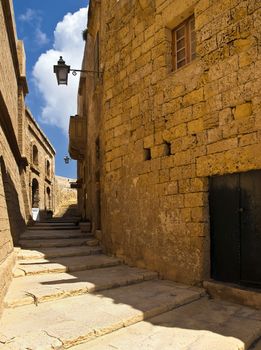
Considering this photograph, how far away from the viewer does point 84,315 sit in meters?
3.44

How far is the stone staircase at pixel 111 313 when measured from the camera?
116 inches

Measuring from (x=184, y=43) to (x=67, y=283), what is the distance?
435 centimetres

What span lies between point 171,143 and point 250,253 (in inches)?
84.1

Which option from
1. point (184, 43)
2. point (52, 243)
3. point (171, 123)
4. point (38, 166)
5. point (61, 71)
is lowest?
point (52, 243)

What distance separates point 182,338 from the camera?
121 inches

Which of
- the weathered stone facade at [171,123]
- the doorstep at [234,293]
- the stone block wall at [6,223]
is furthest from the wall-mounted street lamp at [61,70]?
the doorstep at [234,293]

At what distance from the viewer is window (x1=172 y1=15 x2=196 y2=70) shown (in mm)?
5391

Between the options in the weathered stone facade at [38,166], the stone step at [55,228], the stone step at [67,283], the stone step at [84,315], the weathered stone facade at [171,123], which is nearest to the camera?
the stone step at [84,315]

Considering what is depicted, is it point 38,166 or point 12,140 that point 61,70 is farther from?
point 38,166

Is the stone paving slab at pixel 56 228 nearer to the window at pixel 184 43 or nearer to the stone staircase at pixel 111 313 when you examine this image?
the stone staircase at pixel 111 313

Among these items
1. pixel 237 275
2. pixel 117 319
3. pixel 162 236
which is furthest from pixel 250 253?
pixel 117 319

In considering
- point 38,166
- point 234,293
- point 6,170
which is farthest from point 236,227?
point 38,166

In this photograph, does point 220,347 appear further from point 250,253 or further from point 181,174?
point 181,174

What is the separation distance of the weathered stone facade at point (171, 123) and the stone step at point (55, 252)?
0.40 meters
